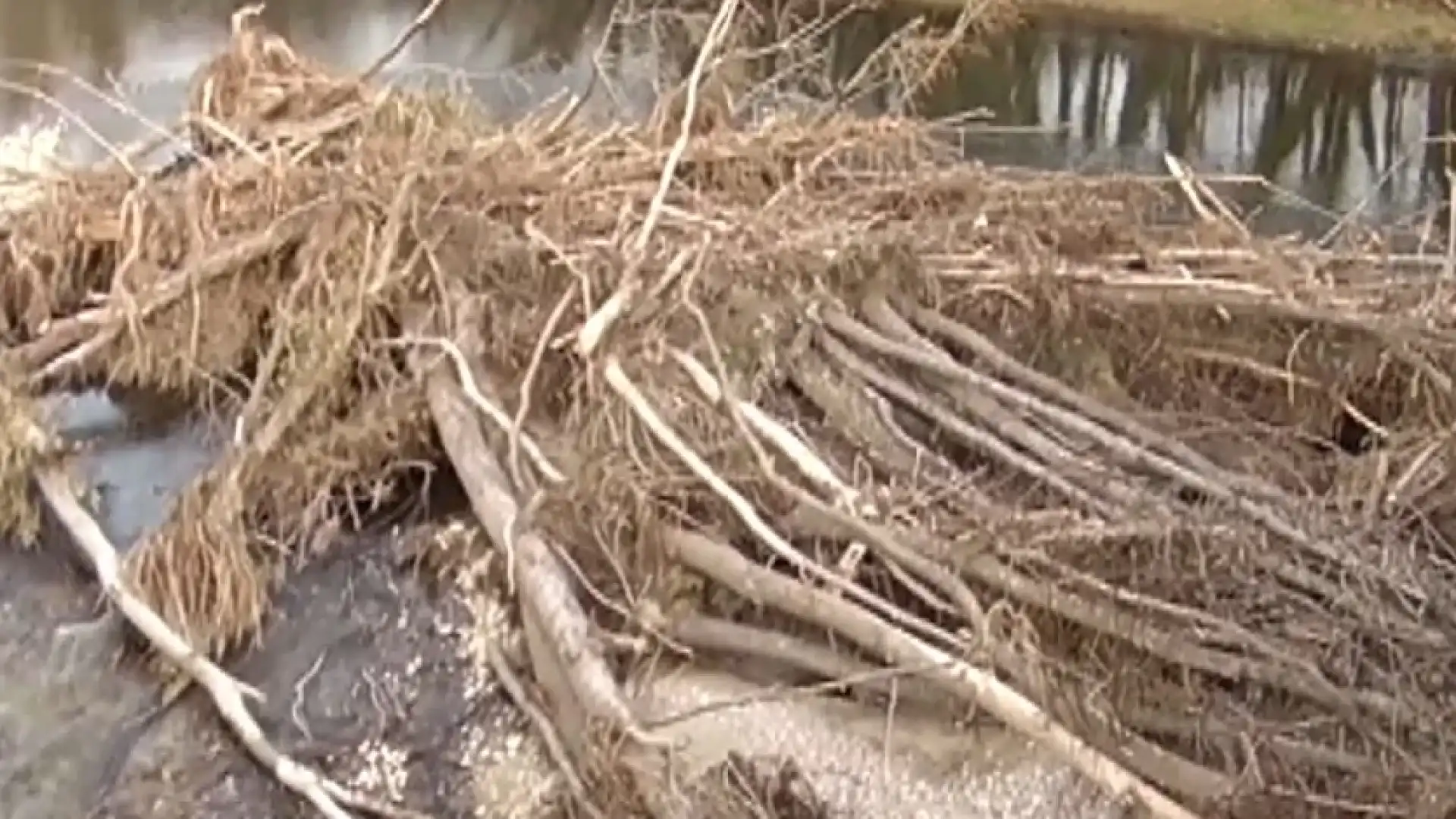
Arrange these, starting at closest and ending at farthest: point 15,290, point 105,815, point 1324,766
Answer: point 1324,766 < point 105,815 < point 15,290

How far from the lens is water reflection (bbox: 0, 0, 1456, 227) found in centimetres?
553

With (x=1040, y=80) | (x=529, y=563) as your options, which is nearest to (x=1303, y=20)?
A: (x=1040, y=80)

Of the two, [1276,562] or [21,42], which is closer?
[1276,562]

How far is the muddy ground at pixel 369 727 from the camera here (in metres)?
2.83

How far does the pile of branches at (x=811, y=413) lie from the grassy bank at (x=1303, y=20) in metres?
3.20

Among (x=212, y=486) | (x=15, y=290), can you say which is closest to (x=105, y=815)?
(x=212, y=486)

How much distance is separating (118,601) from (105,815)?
38 centimetres

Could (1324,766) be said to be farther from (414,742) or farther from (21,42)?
(21,42)

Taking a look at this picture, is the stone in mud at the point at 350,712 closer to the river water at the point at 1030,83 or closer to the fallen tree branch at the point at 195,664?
the fallen tree branch at the point at 195,664

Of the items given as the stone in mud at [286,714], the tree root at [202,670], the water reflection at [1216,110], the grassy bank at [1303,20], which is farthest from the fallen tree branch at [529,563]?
the grassy bank at [1303,20]

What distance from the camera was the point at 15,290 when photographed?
12.5ft

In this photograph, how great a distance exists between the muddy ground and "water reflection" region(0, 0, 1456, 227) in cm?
212

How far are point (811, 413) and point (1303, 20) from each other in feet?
14.8

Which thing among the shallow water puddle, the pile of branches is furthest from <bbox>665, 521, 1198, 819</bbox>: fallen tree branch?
the shallow water puddle
